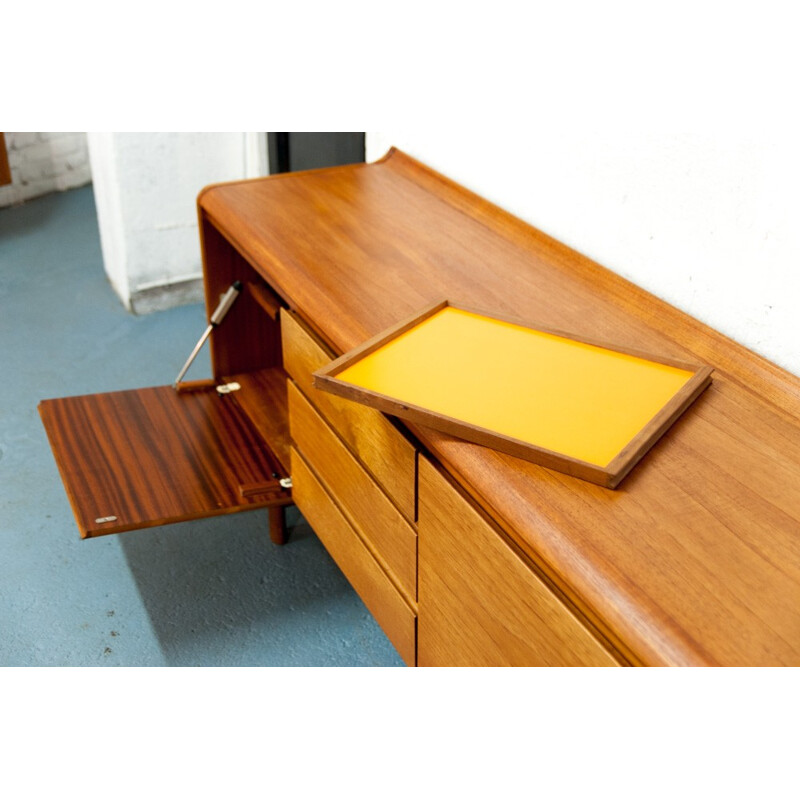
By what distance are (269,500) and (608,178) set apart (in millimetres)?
1066

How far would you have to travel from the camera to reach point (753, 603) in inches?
41.6

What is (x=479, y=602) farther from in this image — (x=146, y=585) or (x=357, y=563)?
(x=146, y=585)

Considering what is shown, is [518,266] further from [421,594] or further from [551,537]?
[551,537]

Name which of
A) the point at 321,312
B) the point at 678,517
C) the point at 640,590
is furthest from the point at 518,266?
the point at 640,590

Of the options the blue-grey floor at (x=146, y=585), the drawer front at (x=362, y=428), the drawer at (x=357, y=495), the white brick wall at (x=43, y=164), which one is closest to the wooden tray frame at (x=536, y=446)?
the drawer front at (x=362, y=428)

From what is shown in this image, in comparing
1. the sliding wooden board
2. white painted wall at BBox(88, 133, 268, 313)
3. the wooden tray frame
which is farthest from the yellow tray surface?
white painted wall at BBox(88, 133, 268, 313)

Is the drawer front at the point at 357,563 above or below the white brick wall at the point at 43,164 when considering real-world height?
above

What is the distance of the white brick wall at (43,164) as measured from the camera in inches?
183

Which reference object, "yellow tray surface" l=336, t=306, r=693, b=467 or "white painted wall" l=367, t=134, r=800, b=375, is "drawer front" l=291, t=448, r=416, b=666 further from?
"white painted wall" l=367, t=134, r=800, b=375

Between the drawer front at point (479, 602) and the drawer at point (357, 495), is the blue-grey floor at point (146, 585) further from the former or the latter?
the drawer front at point (479, 602)

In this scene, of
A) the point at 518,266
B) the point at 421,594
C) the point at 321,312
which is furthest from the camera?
the point at 518,266

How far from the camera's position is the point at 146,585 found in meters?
2.36

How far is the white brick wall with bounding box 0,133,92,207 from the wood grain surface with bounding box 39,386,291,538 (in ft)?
8.76

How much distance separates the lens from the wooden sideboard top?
1062 mm
